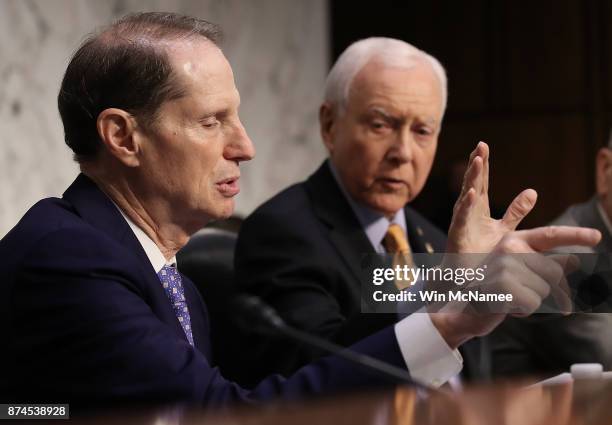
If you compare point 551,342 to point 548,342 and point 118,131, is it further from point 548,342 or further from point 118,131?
point 118,131

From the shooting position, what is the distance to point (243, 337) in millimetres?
2211

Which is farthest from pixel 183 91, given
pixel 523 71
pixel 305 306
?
pixel 523 71

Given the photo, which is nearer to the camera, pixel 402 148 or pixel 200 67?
pixel 200 67

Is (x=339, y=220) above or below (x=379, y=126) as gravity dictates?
below

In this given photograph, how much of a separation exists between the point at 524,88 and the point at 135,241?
426 centimetres

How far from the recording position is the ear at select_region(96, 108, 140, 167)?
5.30ft

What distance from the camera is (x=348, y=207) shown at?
2.41 m

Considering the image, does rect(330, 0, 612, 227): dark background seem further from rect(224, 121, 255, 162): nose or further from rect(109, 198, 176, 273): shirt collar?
rect(109, 198, 176, 273): shirt collar

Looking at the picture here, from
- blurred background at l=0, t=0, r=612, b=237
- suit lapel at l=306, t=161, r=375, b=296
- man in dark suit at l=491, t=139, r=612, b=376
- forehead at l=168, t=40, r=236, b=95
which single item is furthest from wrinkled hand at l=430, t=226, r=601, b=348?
blurred background at l=0, t=0, r=612, b=237

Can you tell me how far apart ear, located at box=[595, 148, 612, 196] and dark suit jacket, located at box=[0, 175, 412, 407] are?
4.32 ft

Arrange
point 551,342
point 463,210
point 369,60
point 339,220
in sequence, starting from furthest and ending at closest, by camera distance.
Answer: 1. point 369,60
2. point 339,220
3. point 551,342
4. point 463,210

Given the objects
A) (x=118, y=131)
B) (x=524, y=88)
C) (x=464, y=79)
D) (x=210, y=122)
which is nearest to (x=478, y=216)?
(x=210, y=122)

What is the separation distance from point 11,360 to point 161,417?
0.54m

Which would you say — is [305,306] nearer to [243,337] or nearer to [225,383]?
[243,337]
